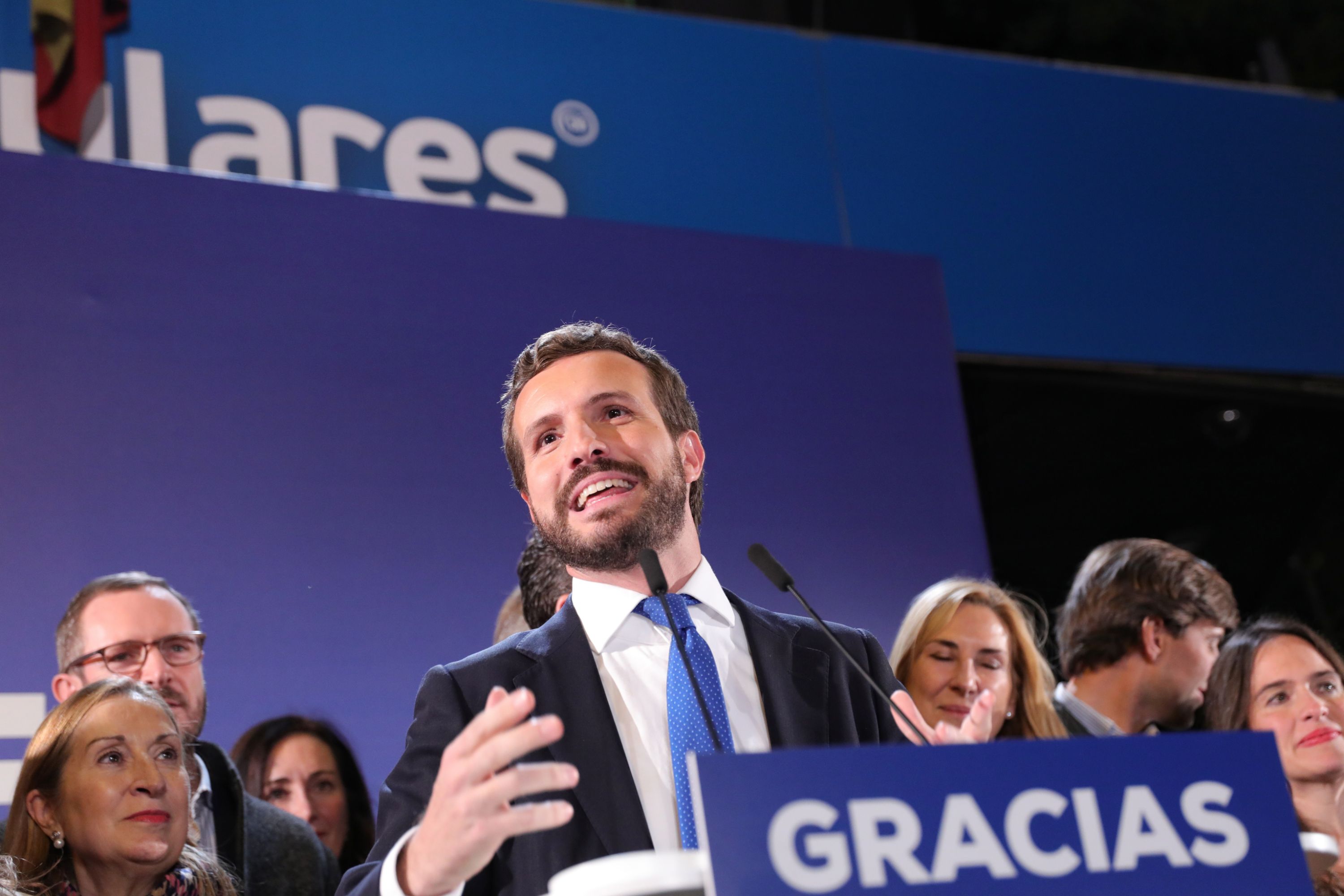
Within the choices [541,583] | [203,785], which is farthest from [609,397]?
[203,785]

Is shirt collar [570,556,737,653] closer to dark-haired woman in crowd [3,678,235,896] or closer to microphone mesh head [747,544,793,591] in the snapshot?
microphone mesh head [747,544,793,591]

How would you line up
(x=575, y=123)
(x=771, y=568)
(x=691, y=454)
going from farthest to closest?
(x=575, y=123)
(x=691, y=454)
(x=771, y=568)

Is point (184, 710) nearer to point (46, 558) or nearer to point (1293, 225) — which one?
point (46, 558)

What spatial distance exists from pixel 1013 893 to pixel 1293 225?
15.4 feet

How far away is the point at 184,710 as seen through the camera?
279 cm

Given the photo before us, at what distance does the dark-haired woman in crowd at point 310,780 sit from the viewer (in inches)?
121

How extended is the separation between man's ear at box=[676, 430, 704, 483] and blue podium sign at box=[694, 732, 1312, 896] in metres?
0.84

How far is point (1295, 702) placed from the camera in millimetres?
2953

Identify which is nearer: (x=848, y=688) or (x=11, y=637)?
(x=848, y=688)

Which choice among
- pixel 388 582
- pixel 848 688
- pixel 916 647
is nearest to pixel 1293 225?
pixel 916 647

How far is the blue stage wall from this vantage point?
4.05 meters

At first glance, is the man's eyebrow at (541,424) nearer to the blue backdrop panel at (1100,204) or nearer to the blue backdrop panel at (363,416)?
the blue backdrop panel at (363,416)

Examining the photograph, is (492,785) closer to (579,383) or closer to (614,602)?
(614,602)

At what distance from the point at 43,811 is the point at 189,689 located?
1.70 ft
